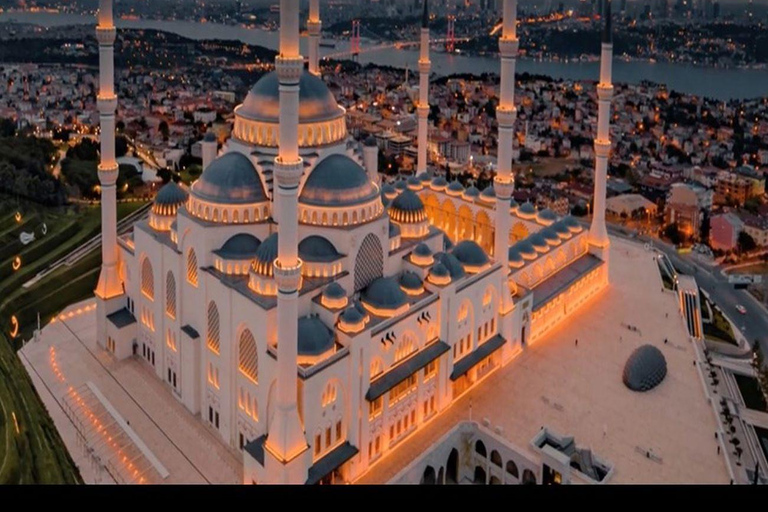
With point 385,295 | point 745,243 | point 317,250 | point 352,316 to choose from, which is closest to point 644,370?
point 385,295

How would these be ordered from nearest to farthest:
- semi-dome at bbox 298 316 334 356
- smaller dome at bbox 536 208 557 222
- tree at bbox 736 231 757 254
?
semi-dome at bbox 298 316 334 356, smaller dome at bbox 536 208 557 222, tree at bbox 736 231 757 254

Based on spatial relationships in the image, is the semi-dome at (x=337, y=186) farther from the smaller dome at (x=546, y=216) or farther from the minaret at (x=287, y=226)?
the smaller dome at (x=546, y=216)

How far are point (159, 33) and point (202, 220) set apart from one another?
4003cm

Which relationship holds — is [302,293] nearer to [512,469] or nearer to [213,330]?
[213,330]

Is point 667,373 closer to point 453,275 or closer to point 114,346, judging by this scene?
point 453,275

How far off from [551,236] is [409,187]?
2.63 m

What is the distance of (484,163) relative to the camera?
2358cm

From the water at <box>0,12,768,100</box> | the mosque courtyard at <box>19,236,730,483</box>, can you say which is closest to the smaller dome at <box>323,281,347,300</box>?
the mosque courtyard at <box>19,236,730,483</box>

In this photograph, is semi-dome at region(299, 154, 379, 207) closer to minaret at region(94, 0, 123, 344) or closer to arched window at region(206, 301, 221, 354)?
arched window at region(206, 301, 221, 354)

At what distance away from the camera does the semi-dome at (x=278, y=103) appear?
8719 millimetres

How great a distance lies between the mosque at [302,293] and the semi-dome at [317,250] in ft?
0.06

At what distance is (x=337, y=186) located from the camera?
8.15 metres

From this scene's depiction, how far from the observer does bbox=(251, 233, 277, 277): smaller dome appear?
7.38 metres

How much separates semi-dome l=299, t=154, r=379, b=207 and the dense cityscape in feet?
0.26
